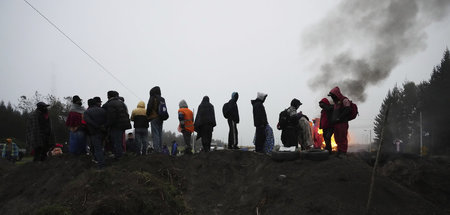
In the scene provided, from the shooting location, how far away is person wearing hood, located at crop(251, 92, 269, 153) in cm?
1031

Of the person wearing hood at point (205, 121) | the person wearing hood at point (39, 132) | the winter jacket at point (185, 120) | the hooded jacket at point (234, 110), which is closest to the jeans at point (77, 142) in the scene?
the person wearing hood at point (39, 132)

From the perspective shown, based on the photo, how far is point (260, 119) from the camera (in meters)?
10.3

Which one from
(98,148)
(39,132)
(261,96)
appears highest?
(261,96)

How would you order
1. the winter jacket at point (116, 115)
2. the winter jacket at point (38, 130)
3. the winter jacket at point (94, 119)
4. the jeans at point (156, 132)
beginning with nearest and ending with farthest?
1. the winter jacket at point (94, 119)
2. the winter jacket at point (116, 115)
3. the winter jacket at point (38, 130)
4. the jeans at point (156, 132)

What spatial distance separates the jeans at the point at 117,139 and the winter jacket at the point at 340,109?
20.1 ft

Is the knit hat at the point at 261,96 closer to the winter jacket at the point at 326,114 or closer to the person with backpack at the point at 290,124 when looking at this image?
the person with backpack at the point at 290,124

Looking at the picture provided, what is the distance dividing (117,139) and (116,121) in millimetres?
561

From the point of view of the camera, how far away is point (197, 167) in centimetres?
923

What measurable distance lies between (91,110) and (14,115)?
6888cm

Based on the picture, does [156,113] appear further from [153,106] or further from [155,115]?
[153,106]

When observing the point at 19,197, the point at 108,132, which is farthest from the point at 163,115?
the point at 19,197

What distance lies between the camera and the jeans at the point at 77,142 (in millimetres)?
9056

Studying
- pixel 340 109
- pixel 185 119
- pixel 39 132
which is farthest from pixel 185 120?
pixel 340 109

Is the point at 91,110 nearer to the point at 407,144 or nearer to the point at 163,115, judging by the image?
the point at 163,115
